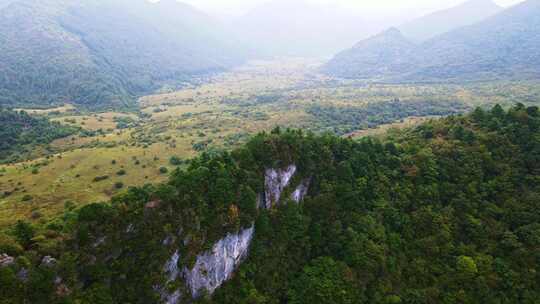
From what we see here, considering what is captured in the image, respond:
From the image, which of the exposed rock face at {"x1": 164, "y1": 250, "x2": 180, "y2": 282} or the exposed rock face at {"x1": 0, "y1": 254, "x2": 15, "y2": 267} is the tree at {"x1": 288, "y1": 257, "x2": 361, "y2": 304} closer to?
the exposed rock face at {"x1": 164, "y1": 250, "x2": 180, "y2": 282}

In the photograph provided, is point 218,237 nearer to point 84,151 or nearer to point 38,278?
point 38,278

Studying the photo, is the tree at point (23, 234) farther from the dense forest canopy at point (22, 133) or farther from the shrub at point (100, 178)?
the dense forest canopy at point (22, 133)

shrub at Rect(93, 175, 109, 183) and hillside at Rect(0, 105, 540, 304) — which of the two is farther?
shrub at Rect(93, 175, 109, 183)

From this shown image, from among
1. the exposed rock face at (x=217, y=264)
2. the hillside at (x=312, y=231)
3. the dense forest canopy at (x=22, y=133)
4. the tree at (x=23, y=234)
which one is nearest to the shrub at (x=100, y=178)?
the hillside at (x=312, y=231)

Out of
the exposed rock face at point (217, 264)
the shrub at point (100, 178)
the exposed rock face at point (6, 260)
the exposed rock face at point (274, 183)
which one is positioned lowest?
the exposed rock face at point (217, 264)

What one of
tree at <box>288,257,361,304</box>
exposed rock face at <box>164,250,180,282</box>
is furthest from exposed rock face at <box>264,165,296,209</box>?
exposed rock face at <box>164,250,180,282</box>

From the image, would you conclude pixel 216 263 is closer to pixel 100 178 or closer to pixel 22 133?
pixel 100 178
